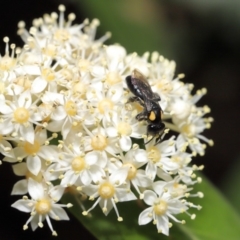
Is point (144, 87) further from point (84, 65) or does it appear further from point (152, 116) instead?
point (84, 65)

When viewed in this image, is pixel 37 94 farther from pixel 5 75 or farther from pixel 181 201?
pixel 181 201

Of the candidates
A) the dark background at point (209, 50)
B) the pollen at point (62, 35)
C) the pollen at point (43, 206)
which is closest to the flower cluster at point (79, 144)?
the pollen at point (43, 206)

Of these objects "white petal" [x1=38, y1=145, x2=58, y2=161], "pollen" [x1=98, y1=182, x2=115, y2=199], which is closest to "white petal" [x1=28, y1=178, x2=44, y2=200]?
"white petal" [x1=38, y1=145, x2=58, y2=161]

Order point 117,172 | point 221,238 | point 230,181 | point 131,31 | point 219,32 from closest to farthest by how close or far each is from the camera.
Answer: point 117,172, point 221,238, point 230,181, point 131,31, point 219,32

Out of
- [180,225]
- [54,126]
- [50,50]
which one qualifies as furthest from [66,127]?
[180,225]

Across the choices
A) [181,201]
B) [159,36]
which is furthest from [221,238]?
[159,36]

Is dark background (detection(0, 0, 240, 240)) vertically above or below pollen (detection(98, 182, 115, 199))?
above

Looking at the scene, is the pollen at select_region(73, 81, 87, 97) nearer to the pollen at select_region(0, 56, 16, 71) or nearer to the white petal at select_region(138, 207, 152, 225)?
the pollen at select_region(0, 56, 16, 71)

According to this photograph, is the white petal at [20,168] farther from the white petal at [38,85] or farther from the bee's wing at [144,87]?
the bee's wing at [144,87]
